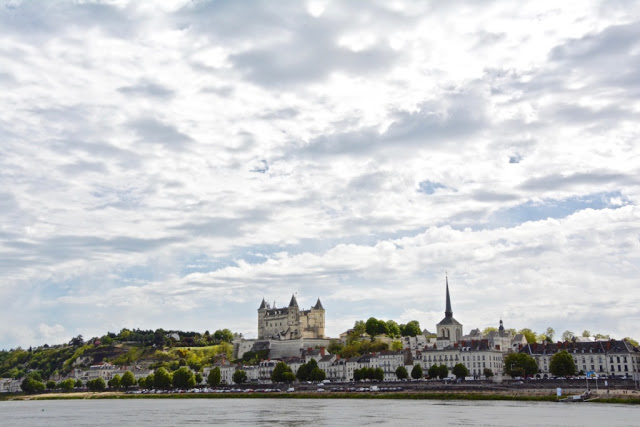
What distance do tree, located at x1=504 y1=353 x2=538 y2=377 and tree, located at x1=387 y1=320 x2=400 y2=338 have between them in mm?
68402

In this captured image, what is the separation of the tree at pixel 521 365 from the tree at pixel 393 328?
68.4m

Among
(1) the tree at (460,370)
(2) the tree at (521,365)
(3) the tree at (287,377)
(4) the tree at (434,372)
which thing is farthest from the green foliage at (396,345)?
(2) the tree at (521,365)

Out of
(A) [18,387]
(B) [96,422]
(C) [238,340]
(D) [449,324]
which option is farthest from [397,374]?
(A) [18,387]

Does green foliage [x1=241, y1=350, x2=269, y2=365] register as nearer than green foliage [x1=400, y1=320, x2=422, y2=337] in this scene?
Yes

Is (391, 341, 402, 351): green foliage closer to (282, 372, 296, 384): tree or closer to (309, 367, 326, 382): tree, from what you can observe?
(309, 367, 326, 382): tree

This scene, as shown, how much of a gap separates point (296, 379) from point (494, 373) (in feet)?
121

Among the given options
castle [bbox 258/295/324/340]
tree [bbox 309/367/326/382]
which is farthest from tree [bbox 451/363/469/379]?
castle [bbox 258/295/324/340]

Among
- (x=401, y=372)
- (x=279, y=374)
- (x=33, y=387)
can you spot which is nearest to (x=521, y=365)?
(x=401, y=372)

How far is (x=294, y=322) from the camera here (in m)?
191

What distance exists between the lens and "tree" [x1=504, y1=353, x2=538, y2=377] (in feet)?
326

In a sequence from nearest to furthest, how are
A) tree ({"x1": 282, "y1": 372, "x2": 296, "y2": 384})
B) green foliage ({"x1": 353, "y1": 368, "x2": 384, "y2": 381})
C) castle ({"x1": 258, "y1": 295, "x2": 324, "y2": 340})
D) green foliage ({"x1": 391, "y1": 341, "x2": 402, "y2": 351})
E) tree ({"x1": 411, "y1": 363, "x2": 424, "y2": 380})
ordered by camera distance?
tree ({"x1": 411, "y1": 363, "x2": 424, "y2": 380}) < green foliage ({"x1": 353, "y1": 368, "x2": 384, "y2": 381}) < tree ({"x1": 282, "y1": 372, "x2": 296, "y2": 384}) < green foliage ({"x1": 391, "y1": 341, "x2": 402, "y2": 351}) < castle ({"x1": 258, "y1": 295, "x2": 324, "y2": 340})

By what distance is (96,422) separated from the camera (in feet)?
209

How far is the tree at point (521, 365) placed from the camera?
326 feet

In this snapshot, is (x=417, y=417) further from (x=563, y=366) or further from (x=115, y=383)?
(x=115, y=383)
